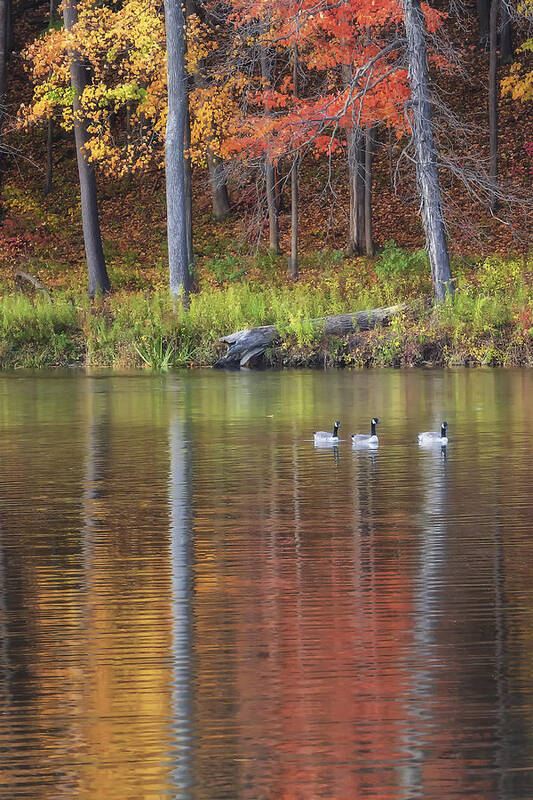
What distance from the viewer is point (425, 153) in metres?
30.2

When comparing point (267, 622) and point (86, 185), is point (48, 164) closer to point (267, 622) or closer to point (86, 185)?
point (86, 185)

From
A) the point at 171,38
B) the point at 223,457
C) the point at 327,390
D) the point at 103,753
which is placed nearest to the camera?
the point at 103,753

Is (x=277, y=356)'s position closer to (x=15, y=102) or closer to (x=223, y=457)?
(x=223, y=457)

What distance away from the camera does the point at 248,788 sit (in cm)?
505

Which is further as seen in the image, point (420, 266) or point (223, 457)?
point (420, 266)

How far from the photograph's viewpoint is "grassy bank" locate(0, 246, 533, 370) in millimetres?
28562

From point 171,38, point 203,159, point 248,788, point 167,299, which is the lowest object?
point 248,788

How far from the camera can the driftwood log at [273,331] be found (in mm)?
29484

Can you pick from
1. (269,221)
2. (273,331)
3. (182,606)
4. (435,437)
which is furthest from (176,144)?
(182,606)

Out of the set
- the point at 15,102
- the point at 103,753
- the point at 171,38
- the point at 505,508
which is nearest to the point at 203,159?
the point at 171,38

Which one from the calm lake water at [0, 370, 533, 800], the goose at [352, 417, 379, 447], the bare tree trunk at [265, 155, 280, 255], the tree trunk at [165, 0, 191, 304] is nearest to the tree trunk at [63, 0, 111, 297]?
the tree trunk at [165, 0, 191, 304]

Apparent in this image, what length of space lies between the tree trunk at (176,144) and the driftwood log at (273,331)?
3770 mm

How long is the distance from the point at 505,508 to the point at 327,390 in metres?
12.0

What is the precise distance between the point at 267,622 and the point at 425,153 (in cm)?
2364
